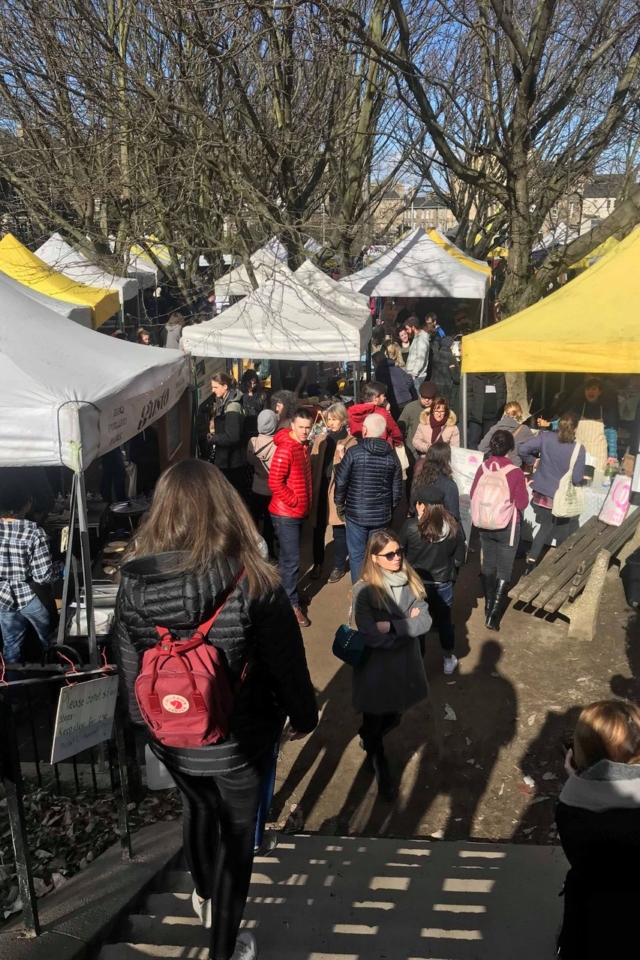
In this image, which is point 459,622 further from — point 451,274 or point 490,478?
point 451,274

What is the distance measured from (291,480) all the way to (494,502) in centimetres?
159

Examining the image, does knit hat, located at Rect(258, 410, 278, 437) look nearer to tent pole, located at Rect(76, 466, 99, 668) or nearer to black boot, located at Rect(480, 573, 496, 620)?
black boot, located at Rect(480, 573, 496, 620)

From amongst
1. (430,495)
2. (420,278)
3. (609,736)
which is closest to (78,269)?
(420,278)

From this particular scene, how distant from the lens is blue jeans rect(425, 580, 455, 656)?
5457 mm

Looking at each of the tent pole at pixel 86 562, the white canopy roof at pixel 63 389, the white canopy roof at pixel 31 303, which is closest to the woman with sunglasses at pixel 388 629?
the tent pole at pixel 86 562

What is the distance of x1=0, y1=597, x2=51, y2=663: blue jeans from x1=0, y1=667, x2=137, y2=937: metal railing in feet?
0.88

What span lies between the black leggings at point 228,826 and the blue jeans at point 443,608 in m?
3.13

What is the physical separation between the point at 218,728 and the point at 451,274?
38.7 feet

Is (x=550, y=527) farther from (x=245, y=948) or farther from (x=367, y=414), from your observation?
(x=245, y=948)

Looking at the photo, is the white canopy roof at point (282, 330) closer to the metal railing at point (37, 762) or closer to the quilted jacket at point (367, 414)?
the quilted jacket at point (367, 414)

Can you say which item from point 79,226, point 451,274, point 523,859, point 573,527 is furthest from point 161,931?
point 79,226

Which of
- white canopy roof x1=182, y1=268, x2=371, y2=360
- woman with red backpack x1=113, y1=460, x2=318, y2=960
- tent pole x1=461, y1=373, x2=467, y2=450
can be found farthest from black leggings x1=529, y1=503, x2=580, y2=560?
woman with red backpack x1=113, y1=460, x2=318, y2=960

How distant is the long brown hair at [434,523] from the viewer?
5211 millimetres

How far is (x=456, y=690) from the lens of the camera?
5477 millimetres
